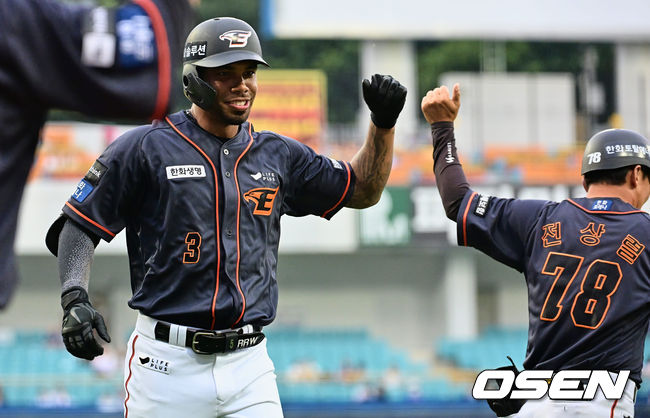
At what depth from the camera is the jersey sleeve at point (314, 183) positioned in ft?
16.3

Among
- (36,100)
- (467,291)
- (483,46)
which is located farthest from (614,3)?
(36,100)

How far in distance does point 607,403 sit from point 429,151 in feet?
65.8

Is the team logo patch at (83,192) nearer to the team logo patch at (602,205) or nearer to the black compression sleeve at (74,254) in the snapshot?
the black compression sleeve at (74,254)

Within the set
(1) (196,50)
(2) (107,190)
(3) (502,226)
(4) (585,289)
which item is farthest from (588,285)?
(2) (107,190)

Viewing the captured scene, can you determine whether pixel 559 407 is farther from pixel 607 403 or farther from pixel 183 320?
pixel 183 320

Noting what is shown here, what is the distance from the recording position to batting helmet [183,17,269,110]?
4594 millimetres

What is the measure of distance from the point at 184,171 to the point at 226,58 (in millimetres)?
519

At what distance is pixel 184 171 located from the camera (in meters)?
4.57

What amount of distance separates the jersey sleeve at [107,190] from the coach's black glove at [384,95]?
3.59 feet

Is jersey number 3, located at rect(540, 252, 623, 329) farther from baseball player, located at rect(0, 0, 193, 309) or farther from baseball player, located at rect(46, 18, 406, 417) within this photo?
baseball player, located at rect(0, 0, 193, 309)

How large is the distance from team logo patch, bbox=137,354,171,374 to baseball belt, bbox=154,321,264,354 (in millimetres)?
88

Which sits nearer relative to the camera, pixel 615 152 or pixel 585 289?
pixel 585 289

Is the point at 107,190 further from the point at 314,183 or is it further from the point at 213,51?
the point at 314,183

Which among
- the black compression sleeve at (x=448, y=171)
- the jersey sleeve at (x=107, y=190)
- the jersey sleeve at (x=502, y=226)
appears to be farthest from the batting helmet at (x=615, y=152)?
the jersey sleeve at (x=107, y=190)
